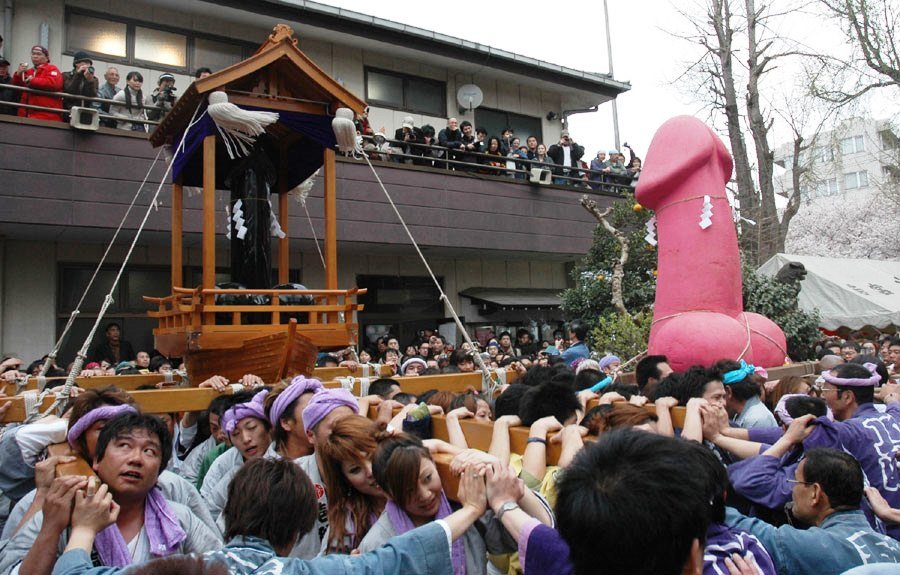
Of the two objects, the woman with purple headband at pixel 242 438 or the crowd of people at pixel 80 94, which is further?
the crowd of people at pixel 80 94

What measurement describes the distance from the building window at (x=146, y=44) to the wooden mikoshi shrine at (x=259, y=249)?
6163 millimetres

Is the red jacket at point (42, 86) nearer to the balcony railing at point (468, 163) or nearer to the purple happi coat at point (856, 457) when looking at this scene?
the balcony railing at point (468, 163)

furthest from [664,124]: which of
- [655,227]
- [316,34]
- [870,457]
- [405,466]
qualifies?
[316,34]

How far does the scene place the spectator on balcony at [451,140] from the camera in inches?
500

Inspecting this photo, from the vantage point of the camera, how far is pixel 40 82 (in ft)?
30.3

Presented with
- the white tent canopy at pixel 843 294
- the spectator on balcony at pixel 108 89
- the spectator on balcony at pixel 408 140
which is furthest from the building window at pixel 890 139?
the spectator on balcony at pixel 108 89

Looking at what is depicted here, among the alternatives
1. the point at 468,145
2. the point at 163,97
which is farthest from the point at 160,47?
the point at 468,145

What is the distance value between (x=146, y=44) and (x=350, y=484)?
11.6 metres

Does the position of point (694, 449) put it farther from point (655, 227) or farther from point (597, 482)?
point (655, 227)

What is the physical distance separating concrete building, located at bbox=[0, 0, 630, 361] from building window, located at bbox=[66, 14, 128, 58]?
24mm

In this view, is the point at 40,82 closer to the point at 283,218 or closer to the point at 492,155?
the point at 283,218

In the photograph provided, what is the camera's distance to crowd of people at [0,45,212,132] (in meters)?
9.34

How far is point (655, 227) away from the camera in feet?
25.1

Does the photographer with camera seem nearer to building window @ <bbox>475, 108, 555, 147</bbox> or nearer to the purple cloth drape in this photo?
the purple cloth drape
